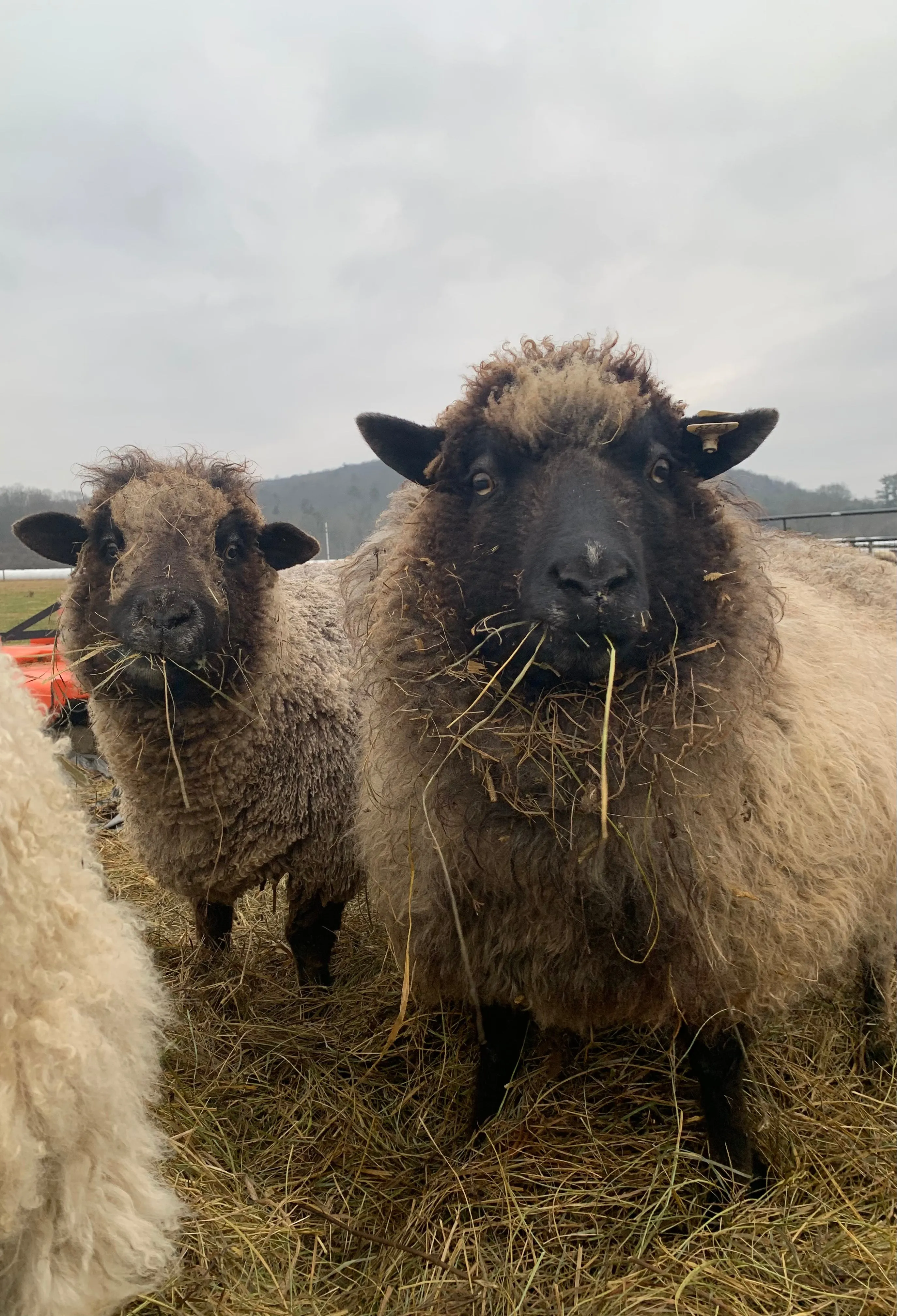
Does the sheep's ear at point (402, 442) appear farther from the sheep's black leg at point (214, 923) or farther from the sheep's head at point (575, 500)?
the sheep's black leg at point (214, 923)

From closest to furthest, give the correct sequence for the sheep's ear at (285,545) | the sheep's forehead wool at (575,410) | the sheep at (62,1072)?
1. the sheep at (62,1072)
2. the sheep's forehead wool at (575,410)
3. the sheep's ear at (285,545)

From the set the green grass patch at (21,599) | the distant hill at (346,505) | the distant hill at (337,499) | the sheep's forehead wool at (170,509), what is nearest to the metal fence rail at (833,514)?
the distant hill at (346,505)

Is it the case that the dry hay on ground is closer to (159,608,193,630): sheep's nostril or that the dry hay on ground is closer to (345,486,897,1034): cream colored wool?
(345,486,897,1034): cream colored wool

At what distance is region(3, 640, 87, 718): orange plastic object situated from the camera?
13.7 feet

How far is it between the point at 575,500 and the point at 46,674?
460 centimetres

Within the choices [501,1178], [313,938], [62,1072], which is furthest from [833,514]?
[62,1072]

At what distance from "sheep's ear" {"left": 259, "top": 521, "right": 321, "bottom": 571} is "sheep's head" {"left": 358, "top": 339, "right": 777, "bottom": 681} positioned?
1.27 meters

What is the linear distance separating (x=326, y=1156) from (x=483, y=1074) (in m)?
0.66

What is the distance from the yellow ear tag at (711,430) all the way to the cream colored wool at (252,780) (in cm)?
223

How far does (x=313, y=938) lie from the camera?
386 centimetres

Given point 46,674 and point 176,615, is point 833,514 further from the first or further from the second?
point 176,615

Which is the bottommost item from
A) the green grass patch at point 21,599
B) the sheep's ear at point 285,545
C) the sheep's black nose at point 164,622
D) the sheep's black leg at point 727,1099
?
the sheep's black leg at point 727,1099

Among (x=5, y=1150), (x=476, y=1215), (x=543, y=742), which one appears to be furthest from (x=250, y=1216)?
(x=543, y=742)

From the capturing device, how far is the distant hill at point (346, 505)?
13.5 ft
